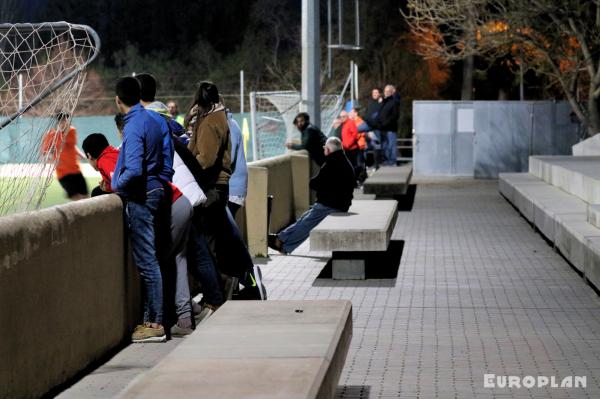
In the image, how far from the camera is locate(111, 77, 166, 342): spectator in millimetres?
9820

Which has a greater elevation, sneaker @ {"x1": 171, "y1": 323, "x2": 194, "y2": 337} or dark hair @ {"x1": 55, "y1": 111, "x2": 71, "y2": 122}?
dark hair @ {"x1": 55, "y1": 111, "x2": 71, "y2": 122}

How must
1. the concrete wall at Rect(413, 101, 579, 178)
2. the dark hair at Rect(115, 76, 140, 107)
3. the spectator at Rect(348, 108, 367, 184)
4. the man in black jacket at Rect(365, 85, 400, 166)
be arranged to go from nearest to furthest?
the dark hair at Rect(115, 76, 140, 107) < the spectator at Rect(348, 108, 367, 184) < the man in black jacket at Rect(365, 85, 400, 166) < the concrete wall at Rect(413, 101, 579, 178)

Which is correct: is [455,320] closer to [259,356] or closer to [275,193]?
[259,356]

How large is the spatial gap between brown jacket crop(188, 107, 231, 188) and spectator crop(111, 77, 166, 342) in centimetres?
117

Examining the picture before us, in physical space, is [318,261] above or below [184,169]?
below

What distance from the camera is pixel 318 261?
1573 cm

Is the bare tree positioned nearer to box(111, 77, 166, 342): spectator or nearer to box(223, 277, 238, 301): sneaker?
box(223, 277, 238, 301): sneaker

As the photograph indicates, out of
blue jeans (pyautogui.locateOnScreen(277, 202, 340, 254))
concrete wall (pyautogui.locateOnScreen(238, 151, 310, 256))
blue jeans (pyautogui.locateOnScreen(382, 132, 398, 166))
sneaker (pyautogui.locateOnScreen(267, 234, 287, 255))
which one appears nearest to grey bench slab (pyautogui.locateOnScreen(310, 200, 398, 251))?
concrete wall (pyautogui.locateOnScreen(238, 151, 310, 256))

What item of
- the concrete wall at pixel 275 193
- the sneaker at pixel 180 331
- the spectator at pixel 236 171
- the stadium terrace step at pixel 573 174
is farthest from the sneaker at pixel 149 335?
the stadium terrace step at pixel 573 174

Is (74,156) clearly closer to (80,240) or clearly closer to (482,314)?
(482,314)

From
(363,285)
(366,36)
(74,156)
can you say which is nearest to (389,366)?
(363,285)

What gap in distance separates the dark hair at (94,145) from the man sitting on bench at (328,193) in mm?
5315

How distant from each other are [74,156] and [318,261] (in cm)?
592

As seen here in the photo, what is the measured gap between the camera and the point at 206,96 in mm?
11188
